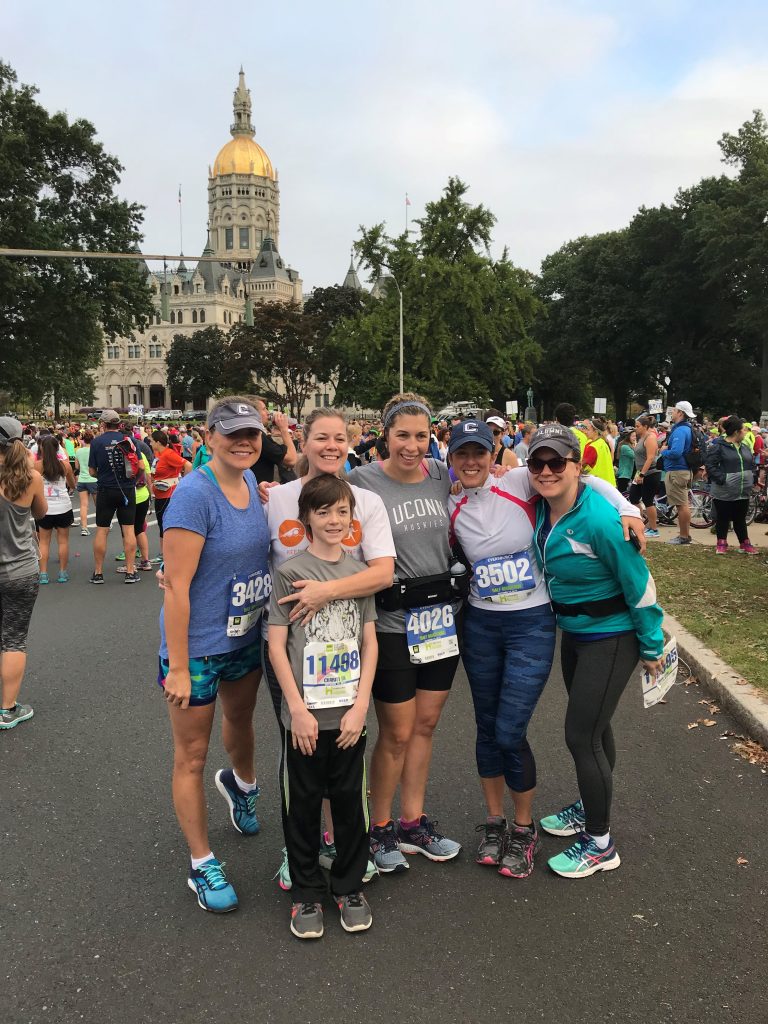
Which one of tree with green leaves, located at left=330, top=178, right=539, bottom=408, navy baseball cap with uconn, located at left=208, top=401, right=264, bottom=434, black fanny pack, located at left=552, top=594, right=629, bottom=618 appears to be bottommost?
black fanny pack, located at left=552, top=594, right=629, bottom=618

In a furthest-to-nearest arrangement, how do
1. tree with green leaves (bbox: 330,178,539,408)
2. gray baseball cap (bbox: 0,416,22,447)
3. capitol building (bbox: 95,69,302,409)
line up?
capitol building (bbox: 95,69,302,409), tree with green leaves (bbox: 330,178,539,408), gray baseball cap (bbox: 0,416,22,447)

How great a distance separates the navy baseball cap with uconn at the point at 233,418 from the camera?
10.4 feet

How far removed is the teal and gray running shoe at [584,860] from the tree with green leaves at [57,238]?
33422 mm

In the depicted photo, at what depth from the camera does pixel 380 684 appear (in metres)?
3.37

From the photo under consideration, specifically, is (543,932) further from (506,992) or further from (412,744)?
(412,744)

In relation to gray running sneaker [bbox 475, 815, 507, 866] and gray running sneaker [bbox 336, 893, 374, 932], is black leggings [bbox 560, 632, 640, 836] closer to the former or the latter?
gray running sneaker [bbox 475, 815, 507, 866]

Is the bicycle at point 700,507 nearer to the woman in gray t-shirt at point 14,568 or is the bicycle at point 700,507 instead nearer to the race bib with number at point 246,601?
the woman in gray t-shirt at point 14,568

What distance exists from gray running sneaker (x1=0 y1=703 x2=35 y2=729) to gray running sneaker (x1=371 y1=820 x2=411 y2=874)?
2898 millimetres

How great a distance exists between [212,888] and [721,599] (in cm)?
674

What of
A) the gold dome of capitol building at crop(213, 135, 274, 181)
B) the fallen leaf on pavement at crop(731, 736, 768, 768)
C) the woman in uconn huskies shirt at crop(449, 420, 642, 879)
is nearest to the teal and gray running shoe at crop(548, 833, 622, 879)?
the woman in uconn huskies shirt at crop(449, 420, 642, 879)

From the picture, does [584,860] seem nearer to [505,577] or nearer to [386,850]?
[386,850]

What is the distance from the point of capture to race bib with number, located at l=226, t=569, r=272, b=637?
10.7ft

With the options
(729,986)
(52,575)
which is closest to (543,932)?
(729,986)

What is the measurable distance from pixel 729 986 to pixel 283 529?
2.25 metres
